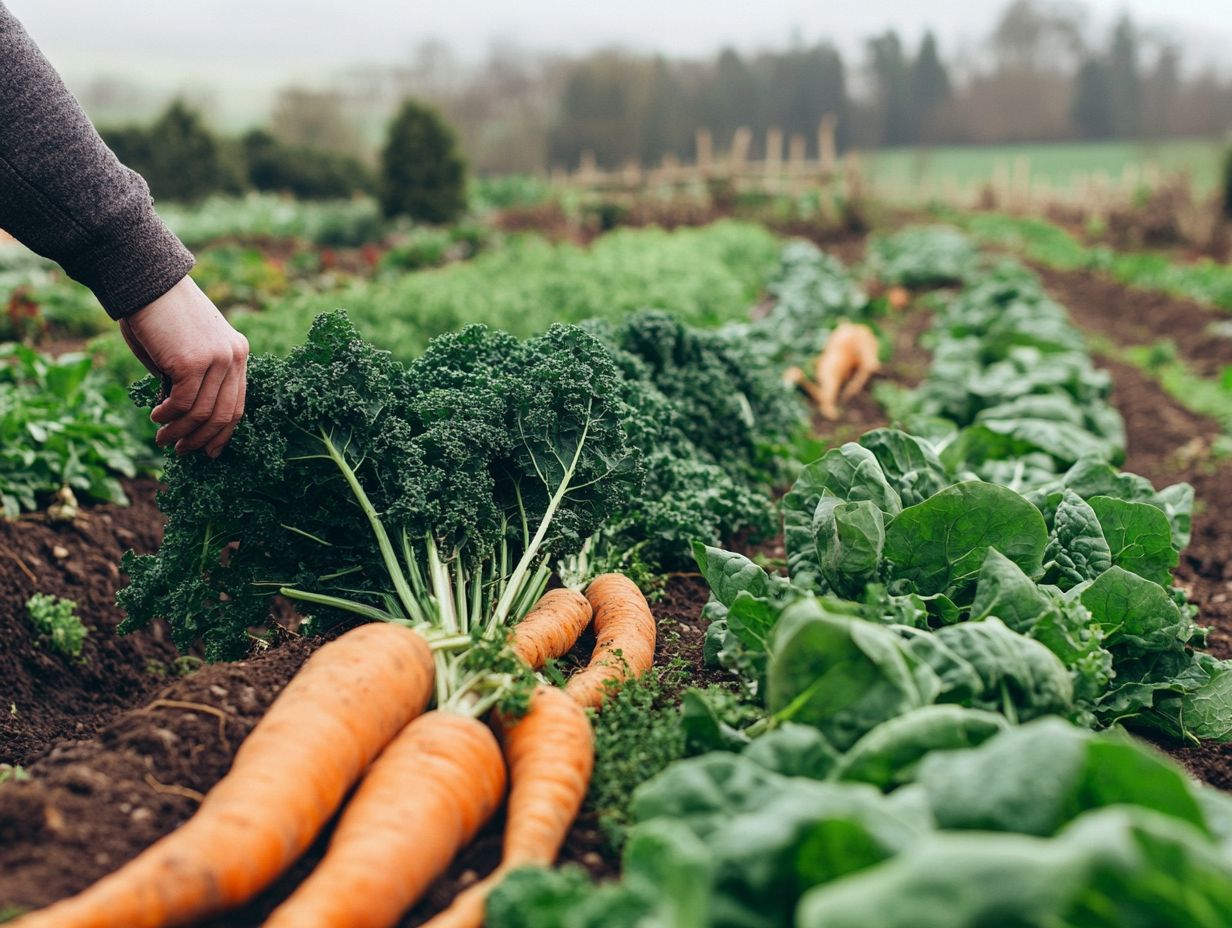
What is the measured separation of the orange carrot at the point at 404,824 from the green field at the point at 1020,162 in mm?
37758

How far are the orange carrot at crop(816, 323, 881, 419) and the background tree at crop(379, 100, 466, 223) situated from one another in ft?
45.9

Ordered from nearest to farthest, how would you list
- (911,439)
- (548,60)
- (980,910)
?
(980,910) < (911,439) < (548,60)

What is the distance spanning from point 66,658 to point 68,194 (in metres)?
2.58

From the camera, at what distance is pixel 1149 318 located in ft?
46.9

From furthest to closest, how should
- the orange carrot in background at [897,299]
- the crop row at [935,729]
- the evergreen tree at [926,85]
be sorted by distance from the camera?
1. the evergreen tree at [926,85]
2. the orange carrot in background at [897,299]
3. the crop row at [935,729]

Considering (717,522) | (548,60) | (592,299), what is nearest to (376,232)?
(592,299)

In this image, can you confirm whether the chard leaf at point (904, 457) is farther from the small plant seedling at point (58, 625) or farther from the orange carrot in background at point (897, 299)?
the orange carrot in background at point (897, 299)

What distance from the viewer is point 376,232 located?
69.7 ft

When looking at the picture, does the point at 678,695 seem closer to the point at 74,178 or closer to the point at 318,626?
the point at 318,626

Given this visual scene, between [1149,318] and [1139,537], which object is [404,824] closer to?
[1139,537]

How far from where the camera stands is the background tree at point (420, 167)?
832 inches

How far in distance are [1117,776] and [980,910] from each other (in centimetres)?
55

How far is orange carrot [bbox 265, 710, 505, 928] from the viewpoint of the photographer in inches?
81.4

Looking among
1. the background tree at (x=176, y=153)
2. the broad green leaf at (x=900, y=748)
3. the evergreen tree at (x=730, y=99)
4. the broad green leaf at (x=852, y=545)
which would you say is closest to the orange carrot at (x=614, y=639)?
the broad green leaf at (x=852, y=545)
